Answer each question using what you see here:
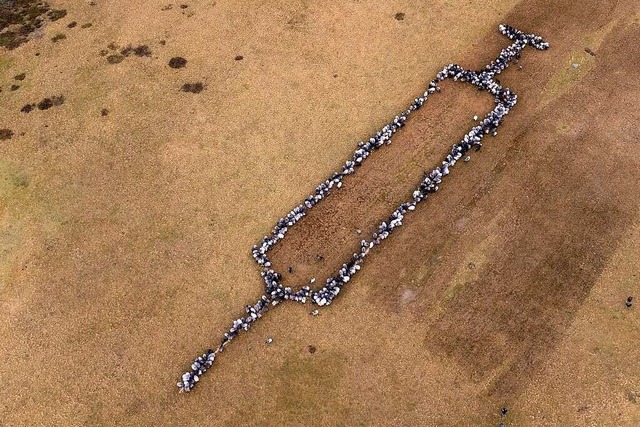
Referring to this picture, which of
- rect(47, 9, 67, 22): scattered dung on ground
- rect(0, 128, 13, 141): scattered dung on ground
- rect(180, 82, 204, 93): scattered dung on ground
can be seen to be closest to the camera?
rect(0, 128, 13, 141): scattered dung on ground

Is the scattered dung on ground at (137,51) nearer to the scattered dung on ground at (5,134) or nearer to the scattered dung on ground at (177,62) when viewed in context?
the scattered dung on ground at (177,62)

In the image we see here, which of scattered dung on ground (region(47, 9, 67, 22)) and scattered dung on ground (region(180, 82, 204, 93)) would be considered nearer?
scattered dung on ground (region(180, 82, 204, 93))

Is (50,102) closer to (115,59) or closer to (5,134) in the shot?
(5,134)

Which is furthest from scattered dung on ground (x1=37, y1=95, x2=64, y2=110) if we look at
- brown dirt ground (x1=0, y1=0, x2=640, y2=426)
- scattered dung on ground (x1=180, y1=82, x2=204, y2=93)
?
scattered dung on ground (x1=180, y1=82, x2=204, y2=93)

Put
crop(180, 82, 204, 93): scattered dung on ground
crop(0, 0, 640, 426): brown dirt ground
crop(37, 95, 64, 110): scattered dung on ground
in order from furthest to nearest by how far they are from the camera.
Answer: crop(180, 82, 204, 93): scattered dung on ground → crop(37, 95, 64, 110): scattered dung on ground → crop(0, 0, 640, 426): brown dirt ground

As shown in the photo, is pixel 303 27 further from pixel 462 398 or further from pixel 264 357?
pixel 462 398

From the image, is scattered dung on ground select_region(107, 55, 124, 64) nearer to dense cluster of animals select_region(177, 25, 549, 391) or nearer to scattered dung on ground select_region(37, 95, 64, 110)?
scattered dung on ground select_region(37, 95, 64, 110)
